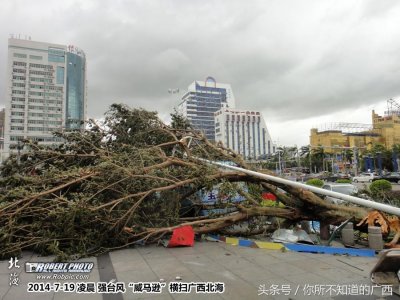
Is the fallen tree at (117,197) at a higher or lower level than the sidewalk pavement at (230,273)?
higher

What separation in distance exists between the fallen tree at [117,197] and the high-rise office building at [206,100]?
4382cm

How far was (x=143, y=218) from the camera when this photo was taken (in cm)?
691

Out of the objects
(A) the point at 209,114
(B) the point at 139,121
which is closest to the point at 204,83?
(A) the point at 209,114

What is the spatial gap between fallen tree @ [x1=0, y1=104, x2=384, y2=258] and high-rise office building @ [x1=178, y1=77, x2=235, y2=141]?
4382 cm

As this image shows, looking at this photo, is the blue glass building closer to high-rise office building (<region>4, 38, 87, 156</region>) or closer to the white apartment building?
high-rise office building (<region>4, 38, 87, 156</region>)

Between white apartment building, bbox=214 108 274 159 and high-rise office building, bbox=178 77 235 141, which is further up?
high-rise office building, bbox=178 77 235 141

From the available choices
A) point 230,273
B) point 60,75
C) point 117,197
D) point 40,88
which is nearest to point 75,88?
point 60,75

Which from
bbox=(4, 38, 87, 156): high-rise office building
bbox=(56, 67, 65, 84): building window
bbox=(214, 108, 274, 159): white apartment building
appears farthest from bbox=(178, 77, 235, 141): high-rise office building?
bbox=(56, 67, 65, 84): building window

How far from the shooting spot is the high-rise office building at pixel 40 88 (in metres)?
70.4

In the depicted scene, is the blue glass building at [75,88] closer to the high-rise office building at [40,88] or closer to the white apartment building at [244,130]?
the high-rise office building at [40,88]

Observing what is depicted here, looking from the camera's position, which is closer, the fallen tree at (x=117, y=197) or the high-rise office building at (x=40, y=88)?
the fallen tree at (x=117, y=197)

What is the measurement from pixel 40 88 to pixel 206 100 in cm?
3961

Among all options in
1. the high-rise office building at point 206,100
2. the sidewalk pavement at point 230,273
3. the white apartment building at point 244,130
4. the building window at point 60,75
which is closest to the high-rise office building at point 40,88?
the building window at point 60,75

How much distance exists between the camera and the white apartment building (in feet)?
225
